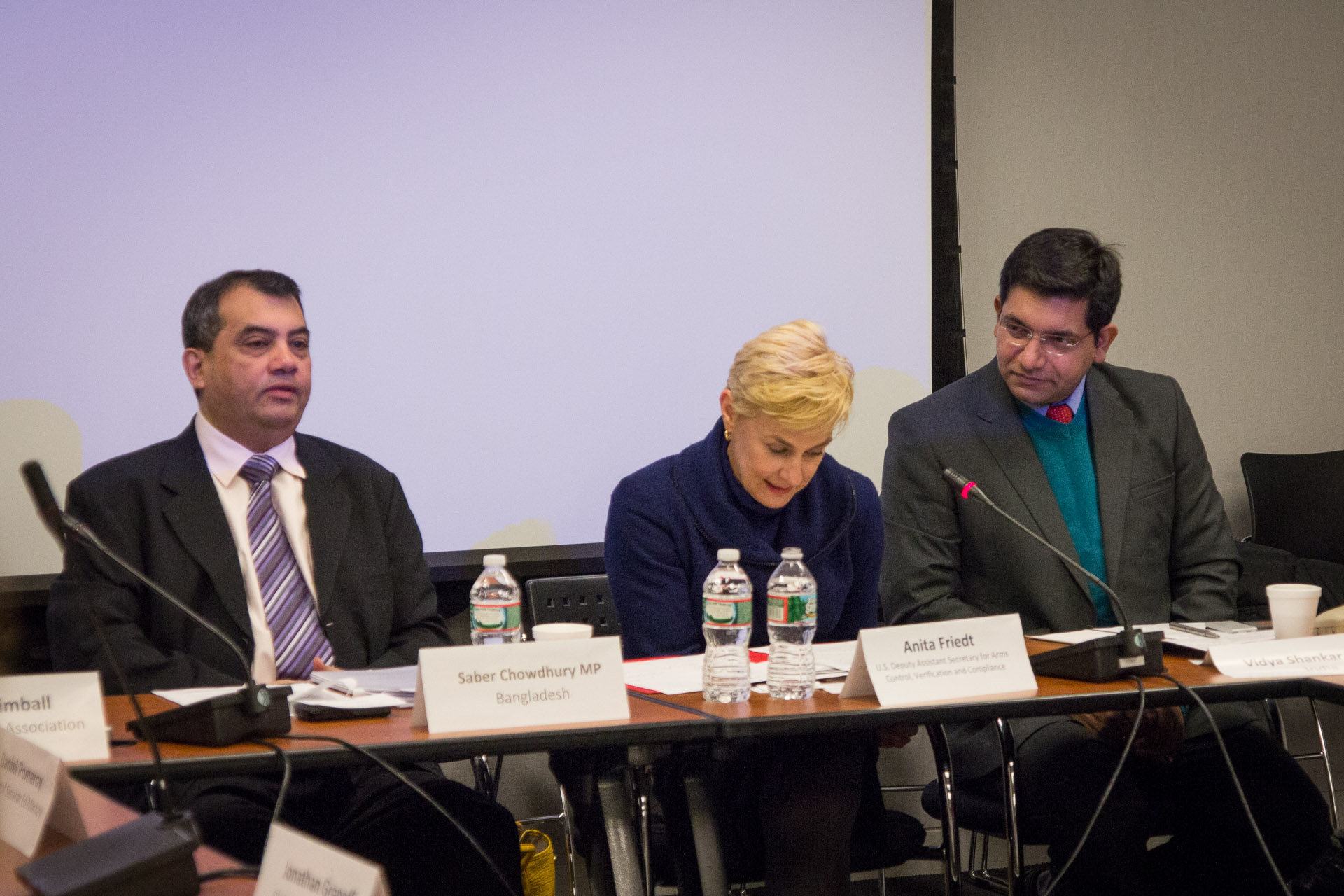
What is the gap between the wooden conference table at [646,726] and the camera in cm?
155

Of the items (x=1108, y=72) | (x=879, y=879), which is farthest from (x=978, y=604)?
(x=1108, y=72)

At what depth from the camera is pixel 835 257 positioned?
3525 millimetres

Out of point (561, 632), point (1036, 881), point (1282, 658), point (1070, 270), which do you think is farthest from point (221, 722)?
point (1070, 270)

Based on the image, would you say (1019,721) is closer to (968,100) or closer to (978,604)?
(978,604)

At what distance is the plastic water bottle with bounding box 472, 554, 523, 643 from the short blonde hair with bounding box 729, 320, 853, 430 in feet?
1.75

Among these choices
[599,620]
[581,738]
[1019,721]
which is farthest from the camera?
[599,620]

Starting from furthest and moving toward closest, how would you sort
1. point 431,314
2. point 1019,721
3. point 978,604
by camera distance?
point 431,314
point 978,604
point 1019,721

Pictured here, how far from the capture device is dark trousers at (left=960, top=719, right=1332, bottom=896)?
2.26 metres

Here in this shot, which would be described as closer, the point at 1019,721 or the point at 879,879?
the point at 1019,721

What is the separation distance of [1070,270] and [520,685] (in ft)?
5.15

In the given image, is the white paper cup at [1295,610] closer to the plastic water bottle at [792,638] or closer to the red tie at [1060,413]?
the red tie at [1060,413]

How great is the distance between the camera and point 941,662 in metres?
1.85

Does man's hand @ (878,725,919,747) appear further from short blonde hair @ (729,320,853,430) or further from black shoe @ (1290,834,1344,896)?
black shoe @ (1290,834,1344,896)

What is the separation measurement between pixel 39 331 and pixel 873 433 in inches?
86.8
